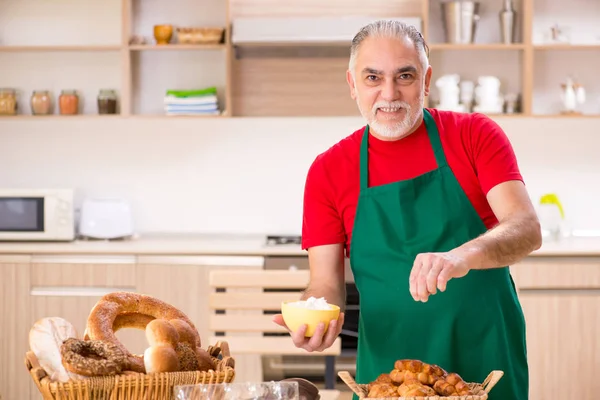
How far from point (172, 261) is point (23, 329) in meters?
0.80

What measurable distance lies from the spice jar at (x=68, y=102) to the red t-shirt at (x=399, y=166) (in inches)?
110

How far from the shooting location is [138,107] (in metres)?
4.67

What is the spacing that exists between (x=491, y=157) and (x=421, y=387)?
2.47ft

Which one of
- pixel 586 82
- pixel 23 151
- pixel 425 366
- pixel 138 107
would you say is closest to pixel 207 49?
pixel 138 107

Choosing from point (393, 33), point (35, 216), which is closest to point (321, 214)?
point (393, 33)

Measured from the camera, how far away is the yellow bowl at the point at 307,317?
4.86 ft

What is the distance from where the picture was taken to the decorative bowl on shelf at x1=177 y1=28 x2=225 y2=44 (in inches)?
173

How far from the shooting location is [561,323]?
4004 millimetres

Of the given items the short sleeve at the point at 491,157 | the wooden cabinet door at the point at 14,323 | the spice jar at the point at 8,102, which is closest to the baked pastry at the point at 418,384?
the short sleeve at the point at 491,157

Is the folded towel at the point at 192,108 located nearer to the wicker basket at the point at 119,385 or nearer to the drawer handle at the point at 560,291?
the drawer handle at the point at 560,291

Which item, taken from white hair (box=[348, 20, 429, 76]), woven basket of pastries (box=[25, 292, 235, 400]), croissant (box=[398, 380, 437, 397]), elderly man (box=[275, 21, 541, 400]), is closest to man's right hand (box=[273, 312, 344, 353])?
woven basket of pastries (box=[25, 292, 235, 400])

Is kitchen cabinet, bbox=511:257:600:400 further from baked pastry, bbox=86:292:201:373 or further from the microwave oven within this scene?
baked pastry, bbox=86:292:201:373

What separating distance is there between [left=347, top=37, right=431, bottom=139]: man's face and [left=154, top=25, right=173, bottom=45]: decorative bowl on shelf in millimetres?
2749

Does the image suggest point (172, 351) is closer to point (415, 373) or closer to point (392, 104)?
point (415, 373)
